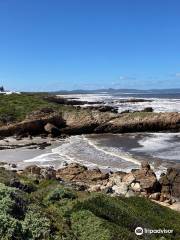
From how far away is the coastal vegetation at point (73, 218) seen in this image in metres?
7.74

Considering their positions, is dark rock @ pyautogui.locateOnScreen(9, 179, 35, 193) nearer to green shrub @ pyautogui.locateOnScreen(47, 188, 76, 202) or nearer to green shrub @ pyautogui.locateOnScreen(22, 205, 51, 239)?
green shrub @ pyautogui.locateOnScreen(47, 188, 76, 202)

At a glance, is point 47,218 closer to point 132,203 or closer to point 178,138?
point 132,203

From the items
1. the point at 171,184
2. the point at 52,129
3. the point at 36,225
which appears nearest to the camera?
the point at 36,225

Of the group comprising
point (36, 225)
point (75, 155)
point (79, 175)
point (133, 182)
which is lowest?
point (75, 155)

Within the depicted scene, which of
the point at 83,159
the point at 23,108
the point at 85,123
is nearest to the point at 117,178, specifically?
the point at 83,159

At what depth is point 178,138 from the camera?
149ft

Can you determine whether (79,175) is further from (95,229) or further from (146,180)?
(95,229)

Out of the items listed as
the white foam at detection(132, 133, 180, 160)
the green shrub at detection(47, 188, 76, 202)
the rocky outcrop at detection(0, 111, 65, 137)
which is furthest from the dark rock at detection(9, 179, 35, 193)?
the rocky outcrop at detection(0, 111, 65, 137)

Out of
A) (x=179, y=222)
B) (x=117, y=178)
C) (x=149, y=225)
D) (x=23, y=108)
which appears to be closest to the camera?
(x=149, y=225)

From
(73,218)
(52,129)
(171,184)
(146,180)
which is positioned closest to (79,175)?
(146,180)

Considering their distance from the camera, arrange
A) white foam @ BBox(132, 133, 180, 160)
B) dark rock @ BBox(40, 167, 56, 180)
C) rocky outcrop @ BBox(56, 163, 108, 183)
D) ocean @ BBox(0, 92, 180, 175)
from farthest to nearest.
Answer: white foam @ BBox(132, 133, 180, 160)
ocean @ BBox(0, 92, 180, 175)
rocky outcrop @ BBox(56, 163, 108, 183)
dark rock @ BBox(40, 167, 56, 180)

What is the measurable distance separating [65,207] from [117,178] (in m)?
13.3

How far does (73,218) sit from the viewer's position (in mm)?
9250

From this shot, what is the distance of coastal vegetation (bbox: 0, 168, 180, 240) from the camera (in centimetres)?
774
